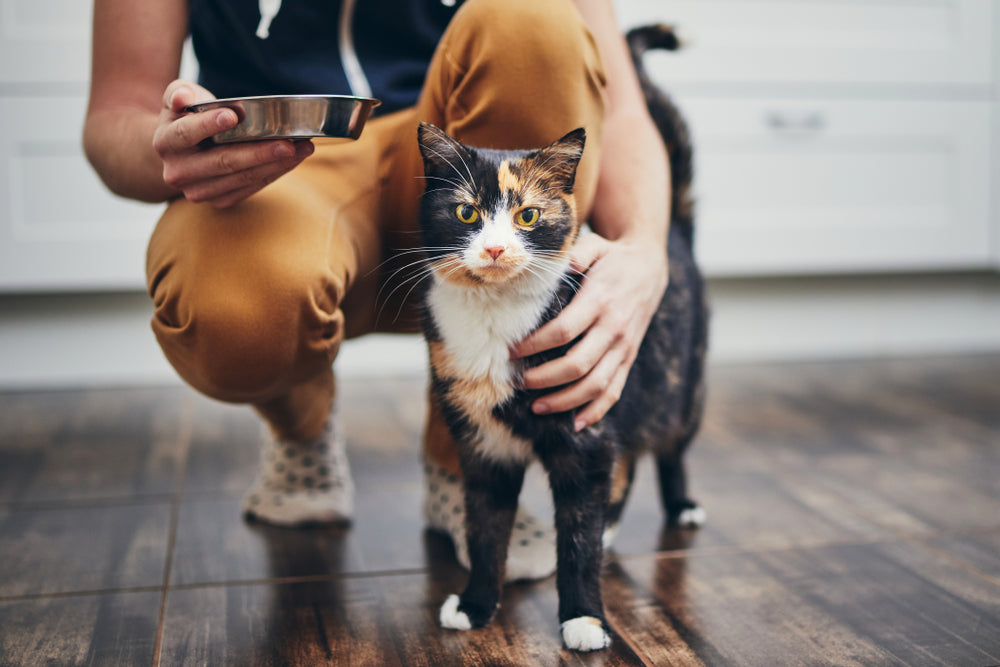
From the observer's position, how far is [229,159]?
2.77 feet

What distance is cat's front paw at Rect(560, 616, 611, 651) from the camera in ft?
2.87

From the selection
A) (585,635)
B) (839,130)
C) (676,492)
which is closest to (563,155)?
(585,635)

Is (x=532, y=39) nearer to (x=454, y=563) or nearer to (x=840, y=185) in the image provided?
(x=454, y=563)

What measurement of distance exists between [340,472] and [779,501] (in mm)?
657

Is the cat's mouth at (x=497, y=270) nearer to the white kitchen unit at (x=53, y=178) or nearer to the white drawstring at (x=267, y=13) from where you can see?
the white drawstring at (x=267, y=13)

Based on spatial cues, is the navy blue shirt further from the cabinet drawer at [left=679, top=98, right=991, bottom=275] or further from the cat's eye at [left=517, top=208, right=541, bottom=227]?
the cabinet drawer at [left=679, top=98, right=991, bottom=275]

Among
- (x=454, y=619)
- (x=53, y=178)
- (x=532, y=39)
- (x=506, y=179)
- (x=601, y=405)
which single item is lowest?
(x=454, y=619)

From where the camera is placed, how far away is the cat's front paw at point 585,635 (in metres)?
0.87

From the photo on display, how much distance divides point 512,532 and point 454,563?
0.09 m

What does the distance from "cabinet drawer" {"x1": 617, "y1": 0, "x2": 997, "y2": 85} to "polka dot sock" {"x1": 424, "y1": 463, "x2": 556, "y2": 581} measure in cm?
141

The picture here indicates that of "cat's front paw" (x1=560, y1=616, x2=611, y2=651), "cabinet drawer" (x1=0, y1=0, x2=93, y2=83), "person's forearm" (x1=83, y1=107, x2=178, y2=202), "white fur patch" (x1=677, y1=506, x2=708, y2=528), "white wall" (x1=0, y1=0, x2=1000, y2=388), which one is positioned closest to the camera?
"cat's front paw" (x1=560, y1=616, x2=611, y2=651)

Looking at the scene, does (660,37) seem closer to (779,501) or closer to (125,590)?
(779,501)

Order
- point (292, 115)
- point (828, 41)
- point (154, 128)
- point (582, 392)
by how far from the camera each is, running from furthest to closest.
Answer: point (828, 41), point (154, 128), point (582, 392), point (292, 115)

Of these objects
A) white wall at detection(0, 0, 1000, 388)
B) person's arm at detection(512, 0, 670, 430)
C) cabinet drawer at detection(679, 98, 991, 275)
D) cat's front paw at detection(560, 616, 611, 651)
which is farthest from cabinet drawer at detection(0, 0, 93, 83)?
cat's front paw at detection(560, 616, 611, 651)
